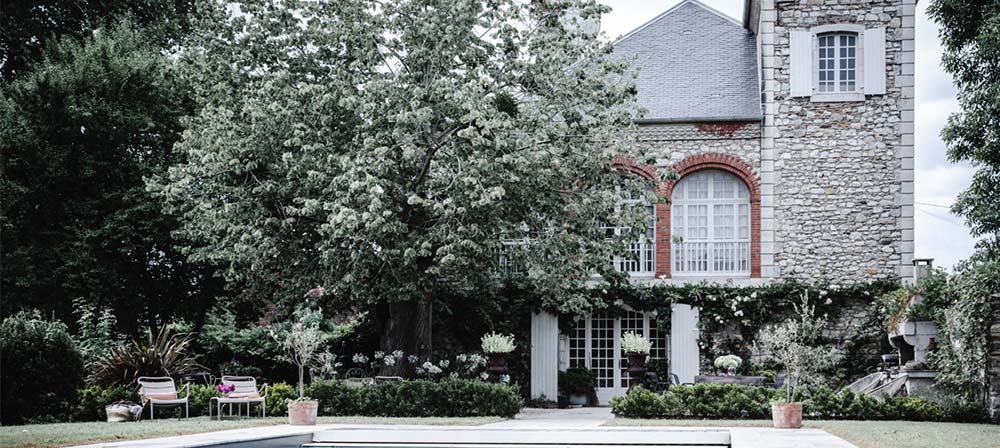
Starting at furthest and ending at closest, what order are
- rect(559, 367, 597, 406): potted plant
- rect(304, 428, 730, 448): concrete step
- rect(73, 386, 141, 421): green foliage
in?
rect(559, 367, 597, 406): potted plant
rect(73, 386, 141, 421): green foliage
rect(304, 428, 730, 448): concrete step

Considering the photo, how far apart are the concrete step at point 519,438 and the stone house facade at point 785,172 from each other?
9136 millimetres

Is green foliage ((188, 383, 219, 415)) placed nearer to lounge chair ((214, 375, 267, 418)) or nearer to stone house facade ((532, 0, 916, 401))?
lounge chair ((214, 375, 267, 418))

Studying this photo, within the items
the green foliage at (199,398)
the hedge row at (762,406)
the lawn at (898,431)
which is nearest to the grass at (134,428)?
the green foliage at (199,398)

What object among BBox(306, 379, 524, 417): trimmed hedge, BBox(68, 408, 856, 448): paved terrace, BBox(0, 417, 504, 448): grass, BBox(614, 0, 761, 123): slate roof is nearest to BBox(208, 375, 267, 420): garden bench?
BBox(0, 417, 504, 448): grass

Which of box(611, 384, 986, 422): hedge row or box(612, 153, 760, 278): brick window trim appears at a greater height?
box(612, 153, 760, 278): brick window trim

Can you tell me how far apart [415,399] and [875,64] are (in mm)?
11538

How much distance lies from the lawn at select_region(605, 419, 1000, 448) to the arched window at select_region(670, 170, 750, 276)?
6783mm

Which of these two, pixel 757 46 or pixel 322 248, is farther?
pixel 757 46

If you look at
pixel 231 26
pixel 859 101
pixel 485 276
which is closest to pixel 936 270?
pixel 859 101

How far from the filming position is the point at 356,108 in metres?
16.8

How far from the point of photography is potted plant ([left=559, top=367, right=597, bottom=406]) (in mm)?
21547

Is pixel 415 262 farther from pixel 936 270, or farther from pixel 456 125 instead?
pixel 936 270

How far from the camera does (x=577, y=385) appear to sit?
21.5m

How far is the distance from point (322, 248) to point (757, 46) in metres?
11.1
